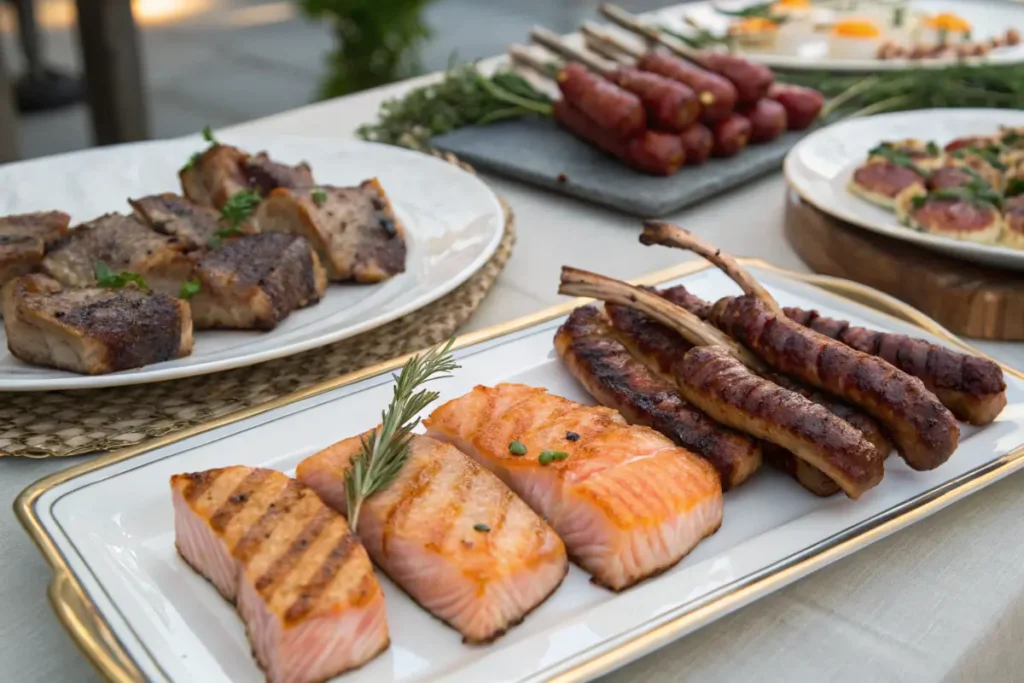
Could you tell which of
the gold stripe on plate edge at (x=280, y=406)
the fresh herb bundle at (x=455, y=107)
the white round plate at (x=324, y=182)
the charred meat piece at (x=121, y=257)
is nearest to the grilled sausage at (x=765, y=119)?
the fresh herb bundle at (x=455, y=107)

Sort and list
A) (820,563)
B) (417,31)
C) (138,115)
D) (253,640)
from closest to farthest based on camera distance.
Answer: (253,640) < (820,563) < (138,115) < (417,31)

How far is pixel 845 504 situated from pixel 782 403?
19 cm

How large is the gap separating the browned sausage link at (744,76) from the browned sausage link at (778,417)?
2.04m

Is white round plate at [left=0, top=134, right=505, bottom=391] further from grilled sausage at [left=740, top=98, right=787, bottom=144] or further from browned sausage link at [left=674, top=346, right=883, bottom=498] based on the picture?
grilled sausage at [left=740, top=98, right=787, bottom=144]

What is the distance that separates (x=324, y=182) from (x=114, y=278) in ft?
3.18

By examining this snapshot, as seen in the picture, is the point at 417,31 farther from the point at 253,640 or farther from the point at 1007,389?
the point at 253,640

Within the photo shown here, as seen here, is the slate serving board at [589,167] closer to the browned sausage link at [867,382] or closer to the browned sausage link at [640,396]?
the browned sausage link at [640,396]

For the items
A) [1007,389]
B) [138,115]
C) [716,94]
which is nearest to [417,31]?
[138,115]

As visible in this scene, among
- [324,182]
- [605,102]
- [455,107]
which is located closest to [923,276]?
[605,102]

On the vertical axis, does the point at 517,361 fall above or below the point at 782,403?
below

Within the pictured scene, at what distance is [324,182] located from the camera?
9.73ft

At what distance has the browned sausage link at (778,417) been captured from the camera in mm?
1556

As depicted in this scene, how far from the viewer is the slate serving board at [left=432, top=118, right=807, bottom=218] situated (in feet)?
10.2

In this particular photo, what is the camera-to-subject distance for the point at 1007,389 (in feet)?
6.28
